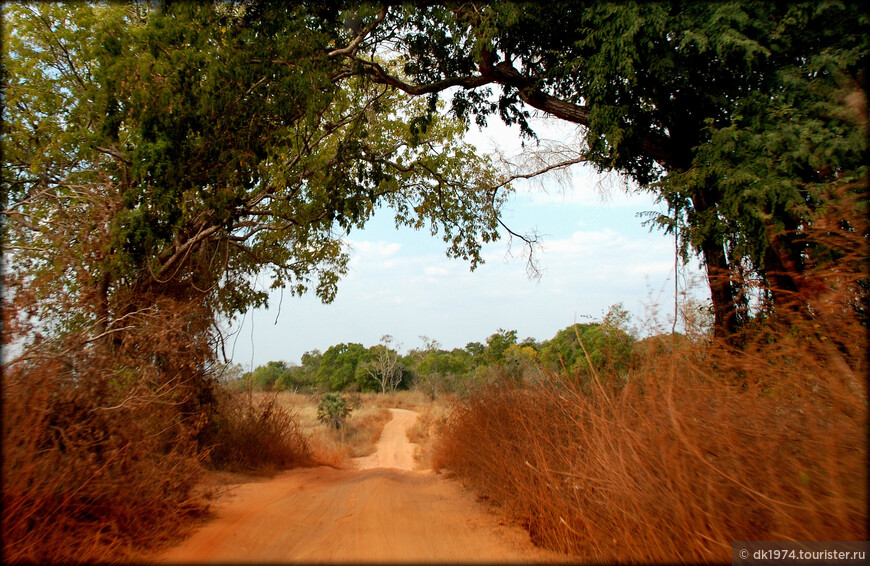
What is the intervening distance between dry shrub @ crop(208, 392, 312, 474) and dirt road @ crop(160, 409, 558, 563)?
196 cm

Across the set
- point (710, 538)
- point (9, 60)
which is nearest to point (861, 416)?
point (710, 538)

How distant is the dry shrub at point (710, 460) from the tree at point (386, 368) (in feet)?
153

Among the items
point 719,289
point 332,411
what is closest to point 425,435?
point 332,411

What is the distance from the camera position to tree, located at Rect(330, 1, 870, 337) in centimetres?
637

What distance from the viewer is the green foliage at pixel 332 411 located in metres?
26.7

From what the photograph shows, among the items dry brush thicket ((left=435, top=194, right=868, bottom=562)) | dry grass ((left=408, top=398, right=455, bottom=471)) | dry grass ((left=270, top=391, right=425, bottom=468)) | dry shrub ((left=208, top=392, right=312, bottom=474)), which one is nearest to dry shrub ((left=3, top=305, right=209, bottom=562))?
dry brush thicket ((left=435, top=194, right=868, bottom=562))

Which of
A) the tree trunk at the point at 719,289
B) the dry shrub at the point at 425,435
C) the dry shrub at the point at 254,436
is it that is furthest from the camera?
the dry shrub at the point at 425,435

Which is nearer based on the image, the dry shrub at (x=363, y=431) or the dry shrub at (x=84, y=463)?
the dry shrub at (x=84, y=463)

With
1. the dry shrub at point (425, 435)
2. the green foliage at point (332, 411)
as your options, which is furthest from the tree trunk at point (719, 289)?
the green foliage at point (332, 411)

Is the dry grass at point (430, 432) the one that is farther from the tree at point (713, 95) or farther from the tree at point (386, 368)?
the tree at point (386, 368)

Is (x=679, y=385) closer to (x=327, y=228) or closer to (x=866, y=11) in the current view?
(x=866, y=11)

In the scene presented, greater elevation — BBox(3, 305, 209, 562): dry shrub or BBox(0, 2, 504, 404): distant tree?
BBox(0, 2, 504, 404): distant tree

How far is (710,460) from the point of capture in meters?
3.63

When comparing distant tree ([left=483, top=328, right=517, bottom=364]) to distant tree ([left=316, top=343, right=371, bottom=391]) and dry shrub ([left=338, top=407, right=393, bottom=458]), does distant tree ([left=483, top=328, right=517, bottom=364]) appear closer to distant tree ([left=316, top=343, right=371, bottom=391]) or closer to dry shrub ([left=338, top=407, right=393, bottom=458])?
dry shrub ([left=338, top=407, right=393, bottom=458])
